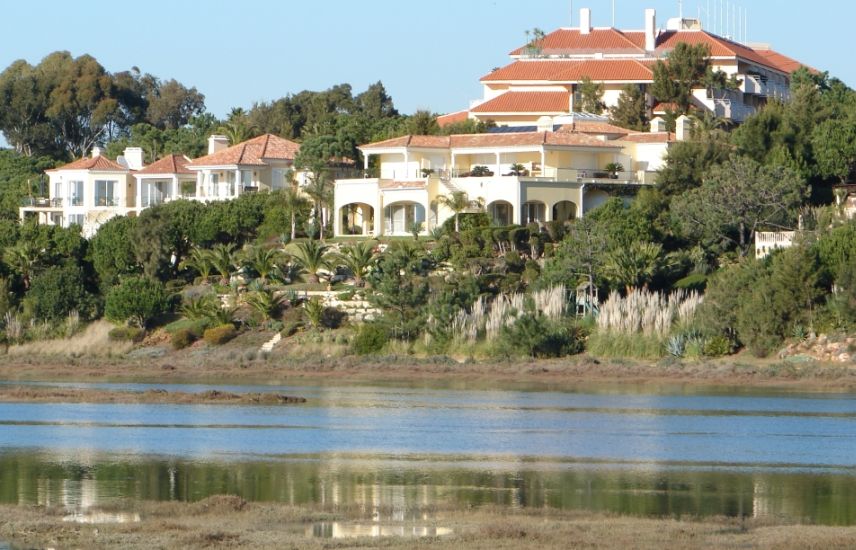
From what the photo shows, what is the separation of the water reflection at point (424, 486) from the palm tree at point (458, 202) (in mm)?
40948

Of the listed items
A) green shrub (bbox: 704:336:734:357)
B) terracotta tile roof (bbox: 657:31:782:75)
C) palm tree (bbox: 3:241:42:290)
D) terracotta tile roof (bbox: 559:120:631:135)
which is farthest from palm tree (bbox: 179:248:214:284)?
terracotta tile roof (bbox: 657:31:782:75)

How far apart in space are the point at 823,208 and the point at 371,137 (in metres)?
30.5

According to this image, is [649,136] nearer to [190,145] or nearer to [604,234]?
[604,234]

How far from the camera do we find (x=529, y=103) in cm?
9375

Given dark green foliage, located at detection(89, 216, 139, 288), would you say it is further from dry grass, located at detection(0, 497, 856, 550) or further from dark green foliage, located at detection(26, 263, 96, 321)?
dry grass, located at detection(0, 497, 856, 550)

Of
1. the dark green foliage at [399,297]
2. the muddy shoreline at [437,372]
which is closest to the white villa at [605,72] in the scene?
the dark green foliage at [399,297]

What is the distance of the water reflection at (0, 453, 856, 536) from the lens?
2981 centimetres

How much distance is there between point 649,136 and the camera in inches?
3250

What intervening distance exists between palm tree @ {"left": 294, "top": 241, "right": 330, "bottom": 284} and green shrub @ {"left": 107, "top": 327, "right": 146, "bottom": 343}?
24.8 feet

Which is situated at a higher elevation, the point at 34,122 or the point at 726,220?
the point at 34,122

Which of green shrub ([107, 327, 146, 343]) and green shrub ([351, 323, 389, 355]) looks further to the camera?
green shrub ([107, 327, 146, 343])

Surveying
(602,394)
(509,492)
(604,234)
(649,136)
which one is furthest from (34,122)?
(509,492)

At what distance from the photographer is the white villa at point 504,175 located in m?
77.9

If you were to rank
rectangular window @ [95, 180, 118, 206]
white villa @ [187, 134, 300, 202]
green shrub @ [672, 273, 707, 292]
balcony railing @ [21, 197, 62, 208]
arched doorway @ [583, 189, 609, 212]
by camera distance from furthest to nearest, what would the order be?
balcony railing @ [21, 197, 62, 208] < rectangular window @ [95, 180, 118, 206] < white villa @ [187, 134, 300, 202] < arched doorway @ [583, 189, 609, 212] < green shrub @ [672, 273, 707, 292]
